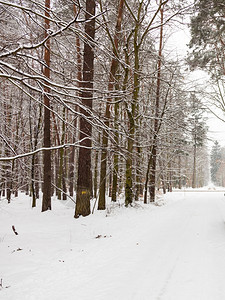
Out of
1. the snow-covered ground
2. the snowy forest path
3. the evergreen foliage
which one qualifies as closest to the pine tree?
the evergreen foliage

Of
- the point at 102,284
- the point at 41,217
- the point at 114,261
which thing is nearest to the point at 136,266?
the point at 114,261

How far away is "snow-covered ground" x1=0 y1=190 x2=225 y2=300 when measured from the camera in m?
2.87

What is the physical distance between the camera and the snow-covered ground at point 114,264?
2.87 m

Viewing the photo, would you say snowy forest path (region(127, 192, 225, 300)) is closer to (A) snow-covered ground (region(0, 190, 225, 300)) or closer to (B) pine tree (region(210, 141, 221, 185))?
(A) snow-covered ground (region(0, 190, 225, 300))

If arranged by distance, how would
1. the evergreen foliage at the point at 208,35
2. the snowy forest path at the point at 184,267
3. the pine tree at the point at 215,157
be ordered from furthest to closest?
the pine tree at the point at 215,157
the evergreen foliage at the point at 208,35
the snowy forest path at the point at 184,267

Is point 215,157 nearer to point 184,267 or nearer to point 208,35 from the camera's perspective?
point 208,35

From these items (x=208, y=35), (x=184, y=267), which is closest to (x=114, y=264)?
(x=184, y=267)

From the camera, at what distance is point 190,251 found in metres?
4.50

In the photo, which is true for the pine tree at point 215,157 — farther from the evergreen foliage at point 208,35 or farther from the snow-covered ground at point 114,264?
the snow-covered ground at point 114,264

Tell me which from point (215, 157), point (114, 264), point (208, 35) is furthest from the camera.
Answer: point (215, 157)

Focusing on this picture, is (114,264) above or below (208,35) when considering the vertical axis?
below

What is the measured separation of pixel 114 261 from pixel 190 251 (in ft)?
5.47

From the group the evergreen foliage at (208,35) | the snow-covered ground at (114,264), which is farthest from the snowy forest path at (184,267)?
the evergreen foliage at (208,35)

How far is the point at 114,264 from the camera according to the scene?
3.81 meters
